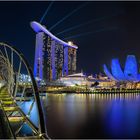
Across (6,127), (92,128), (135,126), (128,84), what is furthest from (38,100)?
(128,84)

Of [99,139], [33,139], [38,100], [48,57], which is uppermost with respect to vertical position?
[48,57]

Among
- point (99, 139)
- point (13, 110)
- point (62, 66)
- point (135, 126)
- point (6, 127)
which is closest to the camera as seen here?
point (6, 127)

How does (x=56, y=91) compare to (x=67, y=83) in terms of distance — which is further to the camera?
(x=67, y=83)

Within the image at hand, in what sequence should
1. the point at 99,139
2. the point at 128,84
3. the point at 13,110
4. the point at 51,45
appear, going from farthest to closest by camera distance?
1. the point at 51,45
2. the point at 128,84
3. the point at 99,139
4. the point at 13,110

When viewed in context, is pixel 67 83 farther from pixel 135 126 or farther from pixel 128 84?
pixel 135 126

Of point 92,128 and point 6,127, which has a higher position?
point 6,127

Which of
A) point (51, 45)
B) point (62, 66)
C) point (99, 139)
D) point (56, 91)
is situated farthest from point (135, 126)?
point (62, 66)

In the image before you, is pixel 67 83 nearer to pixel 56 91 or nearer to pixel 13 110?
pixel 56 91
